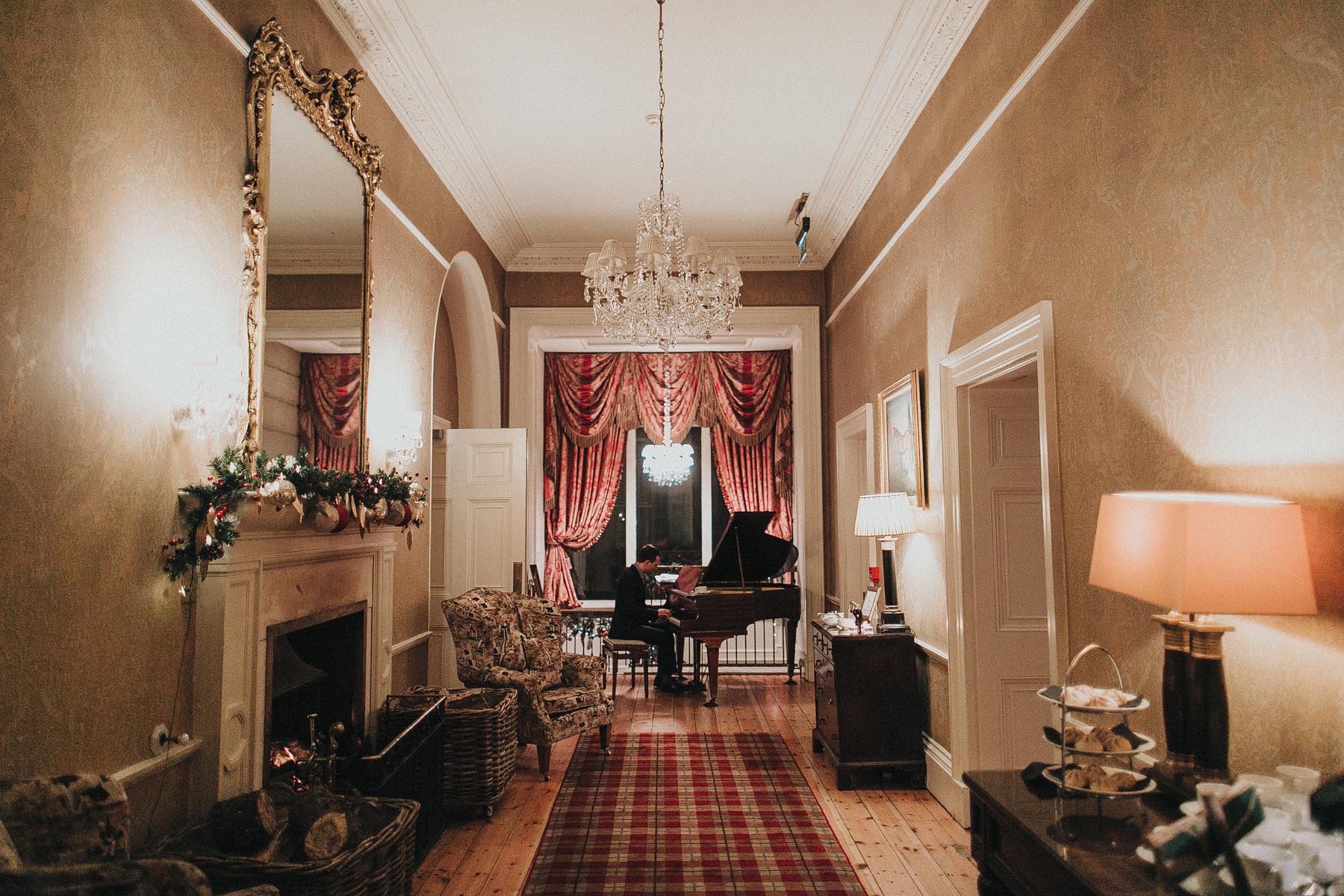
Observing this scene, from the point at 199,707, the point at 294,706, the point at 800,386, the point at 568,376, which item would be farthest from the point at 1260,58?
the point at 568,376

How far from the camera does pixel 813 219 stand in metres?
6.64

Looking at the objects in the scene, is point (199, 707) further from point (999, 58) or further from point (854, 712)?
point (999, 58)

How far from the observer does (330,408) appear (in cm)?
348

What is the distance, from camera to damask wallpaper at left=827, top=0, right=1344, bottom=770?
5.44 feet

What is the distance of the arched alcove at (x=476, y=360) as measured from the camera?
661cm

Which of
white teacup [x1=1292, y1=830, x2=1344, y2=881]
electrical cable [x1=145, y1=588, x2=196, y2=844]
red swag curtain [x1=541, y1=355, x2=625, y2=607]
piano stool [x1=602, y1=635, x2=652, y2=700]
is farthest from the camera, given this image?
red swag curtain [x1=541, y1=355, x2=625, y2=607]

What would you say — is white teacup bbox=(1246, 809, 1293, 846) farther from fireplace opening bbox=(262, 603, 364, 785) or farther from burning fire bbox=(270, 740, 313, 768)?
burning fire bbox=(270, 740, 313, 768)

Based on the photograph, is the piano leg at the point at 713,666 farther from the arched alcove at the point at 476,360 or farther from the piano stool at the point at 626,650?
the arched alcove at the point at 476,360

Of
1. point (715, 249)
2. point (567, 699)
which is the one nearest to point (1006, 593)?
point (567, 699)

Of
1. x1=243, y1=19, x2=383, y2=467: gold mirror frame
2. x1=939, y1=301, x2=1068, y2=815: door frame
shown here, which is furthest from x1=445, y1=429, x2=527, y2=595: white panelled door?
x1=939, y1=301, x2=1068, y2=815: door frame

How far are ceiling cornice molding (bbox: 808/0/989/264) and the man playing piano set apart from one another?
342 centimetres

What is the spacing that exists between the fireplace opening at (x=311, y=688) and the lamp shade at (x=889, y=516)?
106 inches

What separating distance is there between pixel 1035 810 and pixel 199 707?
2353mm

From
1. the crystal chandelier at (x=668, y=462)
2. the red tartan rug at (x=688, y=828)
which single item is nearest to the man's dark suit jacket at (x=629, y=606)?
the red tartan rug at (x=688, y=828)
